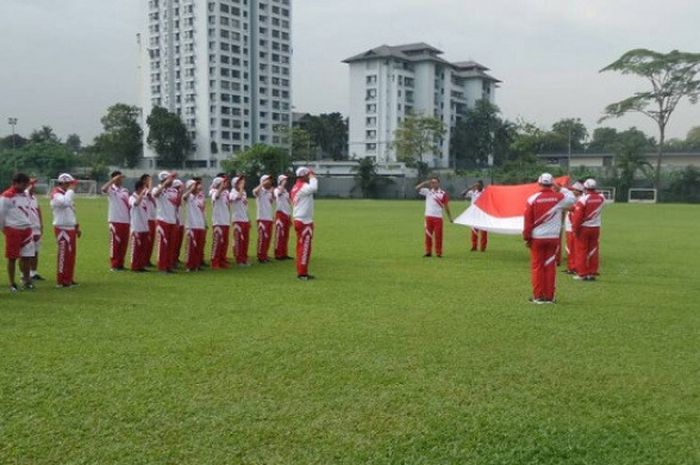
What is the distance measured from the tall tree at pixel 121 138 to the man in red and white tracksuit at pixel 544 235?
89.4m

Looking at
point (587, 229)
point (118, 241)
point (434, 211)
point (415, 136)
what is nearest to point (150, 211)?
point (118, 241)

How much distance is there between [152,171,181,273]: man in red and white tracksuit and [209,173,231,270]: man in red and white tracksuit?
946mm

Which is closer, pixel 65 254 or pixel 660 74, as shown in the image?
pixel 65 254

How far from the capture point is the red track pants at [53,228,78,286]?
33.6 feet

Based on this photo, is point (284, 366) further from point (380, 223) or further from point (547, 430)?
point (380, 223)

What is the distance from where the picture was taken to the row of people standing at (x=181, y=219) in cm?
1119

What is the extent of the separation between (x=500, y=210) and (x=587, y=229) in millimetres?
3907

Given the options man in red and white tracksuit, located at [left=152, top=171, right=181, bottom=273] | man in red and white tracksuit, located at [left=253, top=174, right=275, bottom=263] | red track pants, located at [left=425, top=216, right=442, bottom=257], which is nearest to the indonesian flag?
red track pants, located at [left=425, top=216, right=442, bottom=257]

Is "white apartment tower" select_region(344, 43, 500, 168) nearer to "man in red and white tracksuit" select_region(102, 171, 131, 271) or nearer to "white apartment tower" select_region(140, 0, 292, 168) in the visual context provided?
"white apartment tower" select_region(140, 0, 292, 168)

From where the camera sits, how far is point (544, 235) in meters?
9.09

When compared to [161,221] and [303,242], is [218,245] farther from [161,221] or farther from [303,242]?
[303,242]

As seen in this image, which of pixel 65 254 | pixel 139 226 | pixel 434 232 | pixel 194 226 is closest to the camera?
pixel 65 254

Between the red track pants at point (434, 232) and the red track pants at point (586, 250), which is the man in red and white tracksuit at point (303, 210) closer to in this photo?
the red track pants at point (434, 232)

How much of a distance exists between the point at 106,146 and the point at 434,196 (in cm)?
8572
